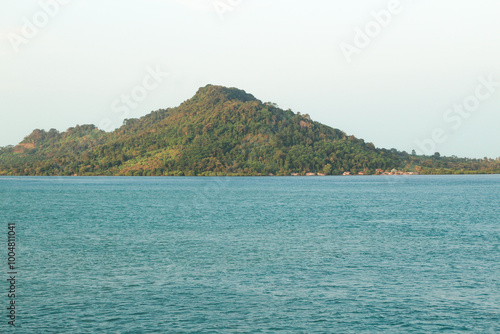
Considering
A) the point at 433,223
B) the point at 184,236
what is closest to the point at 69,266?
the point at 184,236

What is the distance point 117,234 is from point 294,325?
135ft

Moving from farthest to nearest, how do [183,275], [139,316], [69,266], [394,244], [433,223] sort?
[433,223] < [394,244] < [69,266] < [183,275] < [139,316]

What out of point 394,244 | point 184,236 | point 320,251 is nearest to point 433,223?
point 394,244

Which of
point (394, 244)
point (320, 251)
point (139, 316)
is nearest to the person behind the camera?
point (139, 316)

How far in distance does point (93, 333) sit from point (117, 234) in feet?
128

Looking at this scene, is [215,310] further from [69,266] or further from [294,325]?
[69,266]

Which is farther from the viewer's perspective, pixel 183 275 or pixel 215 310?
pixel 183 275

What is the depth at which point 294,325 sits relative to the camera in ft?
88.9

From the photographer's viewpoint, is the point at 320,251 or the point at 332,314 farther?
the point at 320,251

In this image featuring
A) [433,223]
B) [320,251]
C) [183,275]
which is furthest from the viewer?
[433,223]

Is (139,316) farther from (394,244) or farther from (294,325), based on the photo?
(394,244)

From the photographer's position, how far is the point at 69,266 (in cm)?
4172

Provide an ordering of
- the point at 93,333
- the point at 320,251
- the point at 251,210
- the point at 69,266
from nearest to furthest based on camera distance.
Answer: the point at 93,333 < the point at 69,266 < the point at 320,251 < the point at 251,210

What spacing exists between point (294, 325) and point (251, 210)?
71.6 meters
